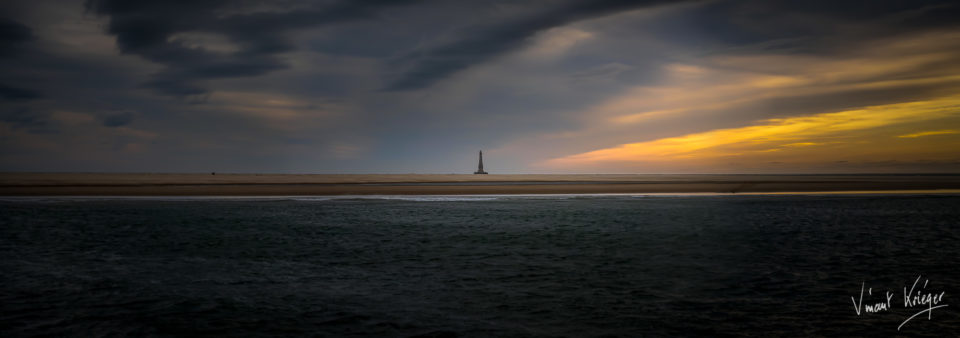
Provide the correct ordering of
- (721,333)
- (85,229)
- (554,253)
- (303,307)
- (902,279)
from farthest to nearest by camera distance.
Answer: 1. (85,229)
2. (554,253)
3. (902,279)
4. (303,307)
5. (721,333)

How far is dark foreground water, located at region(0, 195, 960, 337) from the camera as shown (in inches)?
335

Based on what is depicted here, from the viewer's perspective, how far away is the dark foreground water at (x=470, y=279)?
27.9ft

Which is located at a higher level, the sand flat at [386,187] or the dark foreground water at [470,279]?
the sand flat at [386,187]

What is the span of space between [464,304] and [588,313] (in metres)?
2.29

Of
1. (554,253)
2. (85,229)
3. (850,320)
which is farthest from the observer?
(85,229)

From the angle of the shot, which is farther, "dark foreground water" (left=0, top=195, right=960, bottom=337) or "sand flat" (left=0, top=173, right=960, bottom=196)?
"sand flat" (left=0, top=173, right=960, bottom=196)

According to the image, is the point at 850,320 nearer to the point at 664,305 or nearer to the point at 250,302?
the point at 664,305

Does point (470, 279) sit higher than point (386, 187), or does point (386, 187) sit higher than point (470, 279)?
point (386, 187)

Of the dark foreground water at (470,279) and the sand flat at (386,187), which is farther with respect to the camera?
the sand flat at (386,187)

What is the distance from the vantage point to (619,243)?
1914 cm

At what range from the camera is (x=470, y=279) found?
1248 centimetres

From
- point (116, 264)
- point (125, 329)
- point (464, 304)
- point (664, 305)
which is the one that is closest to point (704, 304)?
point (664, 305)

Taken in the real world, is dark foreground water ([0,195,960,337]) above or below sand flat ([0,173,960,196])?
below

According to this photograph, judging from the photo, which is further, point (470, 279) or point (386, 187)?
point (386, 187)
